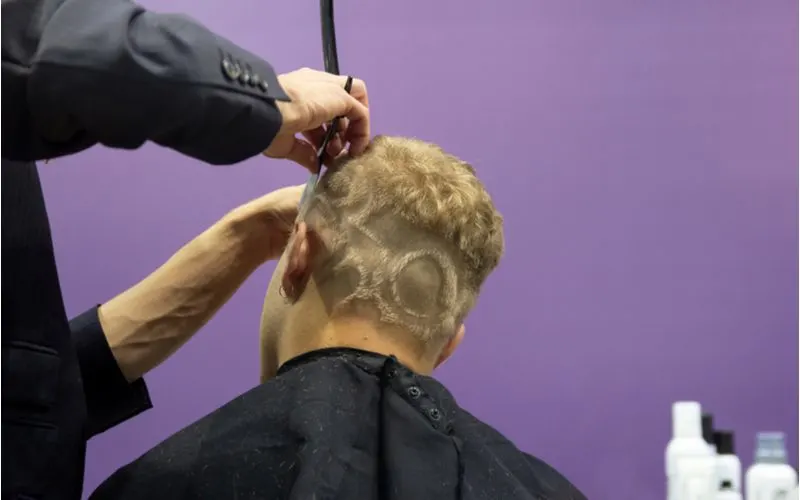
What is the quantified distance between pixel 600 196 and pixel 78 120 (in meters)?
1.68

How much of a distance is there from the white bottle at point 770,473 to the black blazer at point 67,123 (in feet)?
4.97

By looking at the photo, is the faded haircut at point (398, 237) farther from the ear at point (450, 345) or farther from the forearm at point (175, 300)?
the forearm at point (175, 300)

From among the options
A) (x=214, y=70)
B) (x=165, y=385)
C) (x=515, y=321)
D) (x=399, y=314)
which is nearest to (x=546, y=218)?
(x=515, y=321)

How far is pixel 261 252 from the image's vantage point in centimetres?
153

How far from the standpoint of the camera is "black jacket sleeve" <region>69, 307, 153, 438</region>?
143 cm

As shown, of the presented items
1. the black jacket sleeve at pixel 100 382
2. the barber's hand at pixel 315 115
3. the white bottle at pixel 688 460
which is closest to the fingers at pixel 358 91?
the barber's hand at pixel 315 115

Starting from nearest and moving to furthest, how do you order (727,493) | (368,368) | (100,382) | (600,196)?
(368,368) < (100,382) < (727,493) < (600,196)

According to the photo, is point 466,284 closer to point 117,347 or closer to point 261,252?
point 261,252

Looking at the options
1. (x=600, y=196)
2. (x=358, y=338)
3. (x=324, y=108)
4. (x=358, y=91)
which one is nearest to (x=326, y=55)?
(x=358, y=91)

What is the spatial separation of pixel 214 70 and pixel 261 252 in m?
0.62

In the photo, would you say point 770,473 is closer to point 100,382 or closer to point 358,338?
point 358,338

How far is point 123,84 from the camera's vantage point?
889 millimetres

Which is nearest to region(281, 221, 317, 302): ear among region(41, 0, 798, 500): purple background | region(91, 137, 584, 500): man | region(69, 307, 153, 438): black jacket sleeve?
region(91, 137, 584, 500): man

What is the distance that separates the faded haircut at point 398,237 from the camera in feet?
4.13
